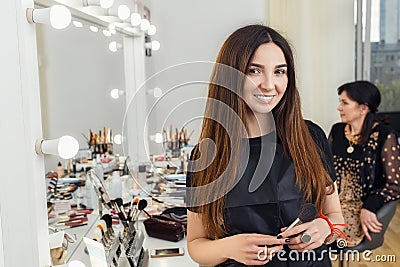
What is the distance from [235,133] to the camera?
34.5 inches

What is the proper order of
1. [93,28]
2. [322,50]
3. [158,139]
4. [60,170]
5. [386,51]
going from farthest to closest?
1. [386,51]
2. [322,50]
3. [158,139]
4. [93,28]
5. [60,170]

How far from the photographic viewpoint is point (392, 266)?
2340 mm

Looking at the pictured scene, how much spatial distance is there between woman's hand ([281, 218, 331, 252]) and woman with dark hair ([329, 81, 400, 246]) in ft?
3.20

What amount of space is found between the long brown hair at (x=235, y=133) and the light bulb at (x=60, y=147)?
294mm

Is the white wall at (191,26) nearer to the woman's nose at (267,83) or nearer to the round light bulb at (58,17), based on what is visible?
the woman's nose at (267,83)

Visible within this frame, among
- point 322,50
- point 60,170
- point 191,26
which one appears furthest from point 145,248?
point 322,50

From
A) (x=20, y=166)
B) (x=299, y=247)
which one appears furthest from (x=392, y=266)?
(x=20, y=166)

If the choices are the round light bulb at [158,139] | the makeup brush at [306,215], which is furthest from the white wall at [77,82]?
the makeup brush at [306,215]

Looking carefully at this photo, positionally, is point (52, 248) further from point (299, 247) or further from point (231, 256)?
point (299, 247)

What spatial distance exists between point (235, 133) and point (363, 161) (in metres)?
1.07

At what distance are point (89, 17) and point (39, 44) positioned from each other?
191 millimetres

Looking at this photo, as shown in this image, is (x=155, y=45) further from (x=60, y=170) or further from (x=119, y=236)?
(x=119, y=236)

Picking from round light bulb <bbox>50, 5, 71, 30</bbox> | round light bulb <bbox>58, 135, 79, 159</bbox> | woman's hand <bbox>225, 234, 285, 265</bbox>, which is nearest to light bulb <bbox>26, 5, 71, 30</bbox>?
round light bulb <bbox>50, 5, 71, 30</bbox>

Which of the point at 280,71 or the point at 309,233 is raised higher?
the point at 280,71
